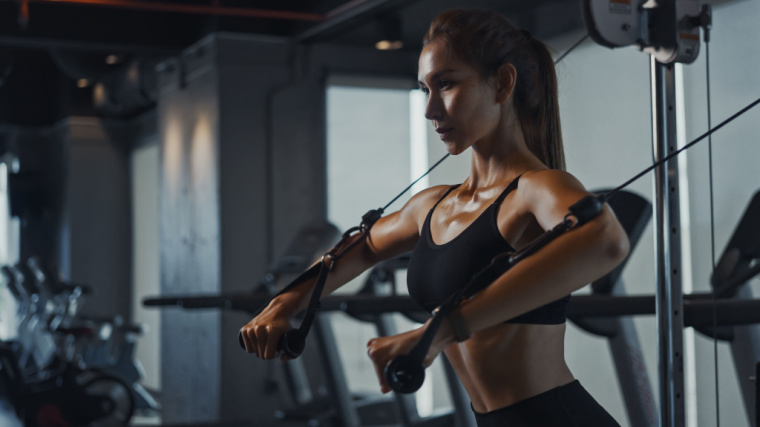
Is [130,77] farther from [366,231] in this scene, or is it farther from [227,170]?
[366,231]

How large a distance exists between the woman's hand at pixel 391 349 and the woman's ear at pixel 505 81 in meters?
0.42

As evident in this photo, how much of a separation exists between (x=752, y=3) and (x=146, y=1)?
468 cm

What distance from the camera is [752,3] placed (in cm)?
182

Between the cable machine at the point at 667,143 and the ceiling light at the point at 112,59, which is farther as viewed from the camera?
the ceiling light at the point at 112,59

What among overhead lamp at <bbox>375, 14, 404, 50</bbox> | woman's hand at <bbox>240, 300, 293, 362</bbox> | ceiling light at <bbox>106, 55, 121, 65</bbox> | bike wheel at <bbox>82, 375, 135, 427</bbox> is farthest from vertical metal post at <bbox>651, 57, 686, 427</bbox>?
ceiling light at <bbox>106, 55, 121, 65</bbox>

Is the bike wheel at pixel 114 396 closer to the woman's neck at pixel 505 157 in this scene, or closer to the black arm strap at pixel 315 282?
the black arm strap at pixel 315 282

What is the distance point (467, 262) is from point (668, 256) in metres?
0.64

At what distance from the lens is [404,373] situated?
94 cm

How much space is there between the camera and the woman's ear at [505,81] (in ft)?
4.15

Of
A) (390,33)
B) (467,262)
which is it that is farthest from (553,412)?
(390,33)

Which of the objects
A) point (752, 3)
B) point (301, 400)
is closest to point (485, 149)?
point (752, 3)

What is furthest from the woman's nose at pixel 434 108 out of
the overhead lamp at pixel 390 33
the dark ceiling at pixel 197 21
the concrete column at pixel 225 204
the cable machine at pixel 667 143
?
the concrete column at pixel 225 204

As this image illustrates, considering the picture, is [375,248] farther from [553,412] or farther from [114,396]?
[114,396]

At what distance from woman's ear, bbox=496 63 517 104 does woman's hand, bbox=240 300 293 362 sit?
0.43 metres
